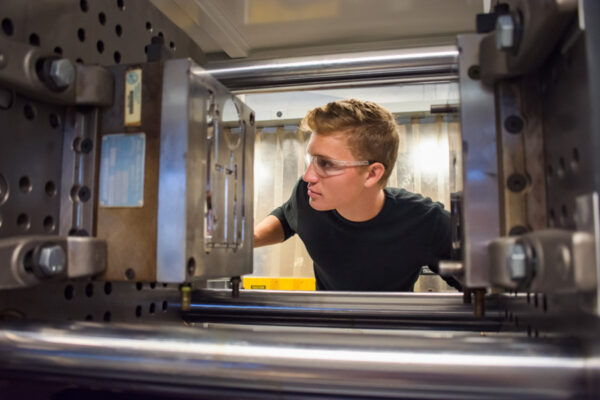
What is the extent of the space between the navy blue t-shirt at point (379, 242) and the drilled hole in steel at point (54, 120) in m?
1.46

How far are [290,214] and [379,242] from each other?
0.45 meters

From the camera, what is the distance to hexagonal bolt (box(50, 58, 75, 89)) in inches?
19.3

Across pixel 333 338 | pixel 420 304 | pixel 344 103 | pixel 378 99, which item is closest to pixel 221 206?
pixel 333 338

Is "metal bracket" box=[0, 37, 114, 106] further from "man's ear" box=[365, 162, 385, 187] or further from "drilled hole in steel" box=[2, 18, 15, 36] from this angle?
"man's ear" box=[365, 162, 385, 187]

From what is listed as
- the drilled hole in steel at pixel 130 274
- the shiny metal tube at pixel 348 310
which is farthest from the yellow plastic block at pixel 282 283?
the drilled hole in steel at pixel 130 274

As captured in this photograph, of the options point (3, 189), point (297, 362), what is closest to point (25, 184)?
point (3, 189)

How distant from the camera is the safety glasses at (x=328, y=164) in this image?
1.80 meters

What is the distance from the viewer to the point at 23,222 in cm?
50

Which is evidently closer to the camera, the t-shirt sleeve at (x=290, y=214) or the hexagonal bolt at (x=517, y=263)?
the hexagonal bolt at (x=517, y=263)

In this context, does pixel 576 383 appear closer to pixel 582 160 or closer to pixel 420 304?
pixel 582 160

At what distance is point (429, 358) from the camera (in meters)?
0.39

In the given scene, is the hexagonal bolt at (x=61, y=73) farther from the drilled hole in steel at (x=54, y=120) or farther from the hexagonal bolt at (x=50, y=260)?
the hexagonal bolt at (x=50, y=260)

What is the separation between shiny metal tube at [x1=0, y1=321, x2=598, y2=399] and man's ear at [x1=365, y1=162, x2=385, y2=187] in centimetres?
144

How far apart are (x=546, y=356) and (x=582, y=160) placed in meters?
0.17
